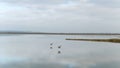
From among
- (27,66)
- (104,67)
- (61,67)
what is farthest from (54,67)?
(104,67)

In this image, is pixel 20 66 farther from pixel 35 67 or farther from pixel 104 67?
pixel 104 67

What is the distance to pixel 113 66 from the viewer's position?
70.3 feet

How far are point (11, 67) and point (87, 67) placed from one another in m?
5.72

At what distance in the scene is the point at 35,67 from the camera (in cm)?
2073

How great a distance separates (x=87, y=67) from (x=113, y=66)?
2.12 metres

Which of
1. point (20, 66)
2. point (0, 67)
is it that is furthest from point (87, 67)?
point (0, 67)

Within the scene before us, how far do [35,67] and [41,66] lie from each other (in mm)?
686

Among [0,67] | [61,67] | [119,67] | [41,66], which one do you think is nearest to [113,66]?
[119,67]

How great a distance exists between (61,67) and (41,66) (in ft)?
5.14

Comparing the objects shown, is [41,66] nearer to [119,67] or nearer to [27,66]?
[27,66]

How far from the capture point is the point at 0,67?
2061 cm

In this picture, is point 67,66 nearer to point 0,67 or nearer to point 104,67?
point 104,67

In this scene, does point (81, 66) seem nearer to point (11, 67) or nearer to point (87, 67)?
point (87, 67)

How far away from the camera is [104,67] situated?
2084cm
